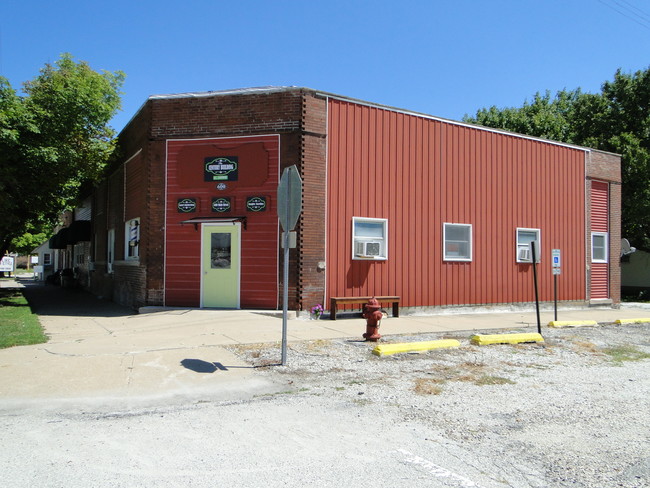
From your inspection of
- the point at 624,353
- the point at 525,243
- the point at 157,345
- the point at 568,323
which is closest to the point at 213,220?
the point at 157,345

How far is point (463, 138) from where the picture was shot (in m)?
15.4

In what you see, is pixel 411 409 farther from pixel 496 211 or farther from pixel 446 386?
pixel 496 211

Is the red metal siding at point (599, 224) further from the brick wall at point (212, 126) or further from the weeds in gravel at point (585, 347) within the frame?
the brick wall at point (212, 126)

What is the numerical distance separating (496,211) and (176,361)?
1156 centimetres

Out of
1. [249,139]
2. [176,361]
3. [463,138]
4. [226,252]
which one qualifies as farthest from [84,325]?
[463,138]

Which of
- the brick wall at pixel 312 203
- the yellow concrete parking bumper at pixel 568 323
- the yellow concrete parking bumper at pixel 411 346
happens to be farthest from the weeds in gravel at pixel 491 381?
the yellow concrete parking bumper at pixel 568 323

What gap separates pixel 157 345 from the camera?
28.3ft

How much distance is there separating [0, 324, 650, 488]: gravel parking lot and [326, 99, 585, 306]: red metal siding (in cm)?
602

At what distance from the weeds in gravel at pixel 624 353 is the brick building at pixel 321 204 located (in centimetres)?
532

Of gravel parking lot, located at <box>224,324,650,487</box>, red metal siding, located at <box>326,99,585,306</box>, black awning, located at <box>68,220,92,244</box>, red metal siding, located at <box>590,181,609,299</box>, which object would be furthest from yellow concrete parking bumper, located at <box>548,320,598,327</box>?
black awning, located at <box>68,220,92,244</box>

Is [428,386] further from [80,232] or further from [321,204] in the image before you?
[80,232]

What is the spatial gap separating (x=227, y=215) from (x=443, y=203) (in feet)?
20.6

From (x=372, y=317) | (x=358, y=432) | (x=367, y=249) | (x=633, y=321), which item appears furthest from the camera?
(x=633, y=321)

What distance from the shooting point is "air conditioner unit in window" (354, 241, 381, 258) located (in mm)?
13375
